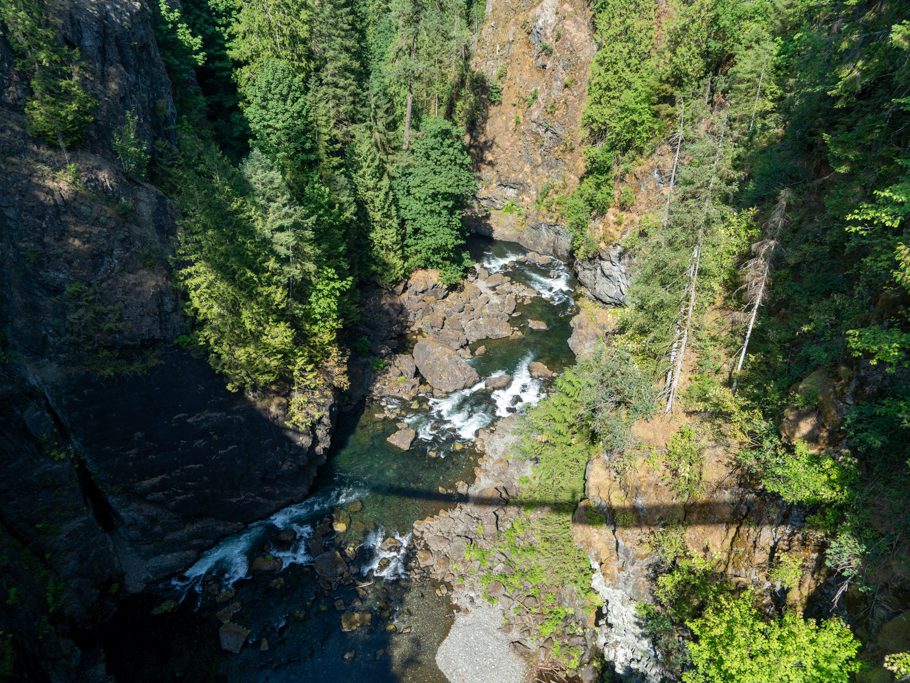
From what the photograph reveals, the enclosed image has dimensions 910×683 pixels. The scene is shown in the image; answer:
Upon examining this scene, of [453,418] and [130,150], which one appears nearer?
[130,150]

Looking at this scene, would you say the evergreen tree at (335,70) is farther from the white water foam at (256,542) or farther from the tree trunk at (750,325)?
the tree trunk at (750,325)

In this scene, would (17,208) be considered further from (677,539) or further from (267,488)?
(677,539)

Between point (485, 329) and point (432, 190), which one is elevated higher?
point (432, 190)

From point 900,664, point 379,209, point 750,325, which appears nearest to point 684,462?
point 750,325

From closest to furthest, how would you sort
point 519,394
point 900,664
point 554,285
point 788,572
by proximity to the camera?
point 900,664, point 788,572, point 519,394, point 554,285

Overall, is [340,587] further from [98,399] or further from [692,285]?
[692,285]

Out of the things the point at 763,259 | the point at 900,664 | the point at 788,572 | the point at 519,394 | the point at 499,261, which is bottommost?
the point at 519,394

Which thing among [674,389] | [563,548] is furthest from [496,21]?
[563,548]

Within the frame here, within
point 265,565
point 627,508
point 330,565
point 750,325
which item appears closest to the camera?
point 750,325
